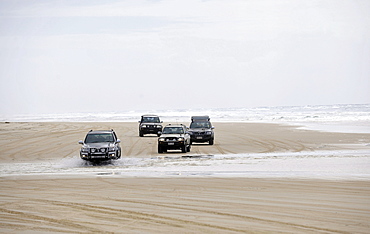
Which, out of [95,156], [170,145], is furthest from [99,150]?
[170,145]

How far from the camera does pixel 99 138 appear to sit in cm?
2550

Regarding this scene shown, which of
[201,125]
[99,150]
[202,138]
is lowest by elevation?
[202,138]

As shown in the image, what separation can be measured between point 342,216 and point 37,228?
5.27 m

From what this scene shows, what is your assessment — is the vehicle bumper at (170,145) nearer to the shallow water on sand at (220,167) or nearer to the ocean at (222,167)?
the ocean at (222,167)

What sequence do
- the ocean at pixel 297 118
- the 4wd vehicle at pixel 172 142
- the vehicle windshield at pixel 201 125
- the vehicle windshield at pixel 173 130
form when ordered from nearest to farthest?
the 4wd vehicle at pixel 172 142
the vehicle windshield at pixel 173 130
the vehicle windshield at pixel 201 125
the ocean at pixel 297 118

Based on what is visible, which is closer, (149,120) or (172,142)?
(172,142)

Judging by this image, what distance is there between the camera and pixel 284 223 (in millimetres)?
9812

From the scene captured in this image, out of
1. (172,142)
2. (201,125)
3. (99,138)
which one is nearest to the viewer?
(99,138)

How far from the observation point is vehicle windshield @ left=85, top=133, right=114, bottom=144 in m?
25.1

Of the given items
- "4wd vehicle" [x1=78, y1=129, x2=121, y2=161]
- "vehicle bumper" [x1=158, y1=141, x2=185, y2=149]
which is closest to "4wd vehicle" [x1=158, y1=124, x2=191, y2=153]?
"vehicle bumper" [x1=158, y1=141, x2=185, y2=149]

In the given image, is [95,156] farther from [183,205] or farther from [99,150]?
[183,205]

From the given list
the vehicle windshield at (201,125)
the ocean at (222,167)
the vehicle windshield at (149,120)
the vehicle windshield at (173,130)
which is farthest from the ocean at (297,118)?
the ocean at (222,167)

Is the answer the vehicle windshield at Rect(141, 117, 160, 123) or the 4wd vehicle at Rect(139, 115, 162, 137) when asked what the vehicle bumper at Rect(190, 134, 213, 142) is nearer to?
the 4wd vehicle at Rect(139, 115, 162, 137)

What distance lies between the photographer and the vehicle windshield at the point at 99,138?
25.1 m
